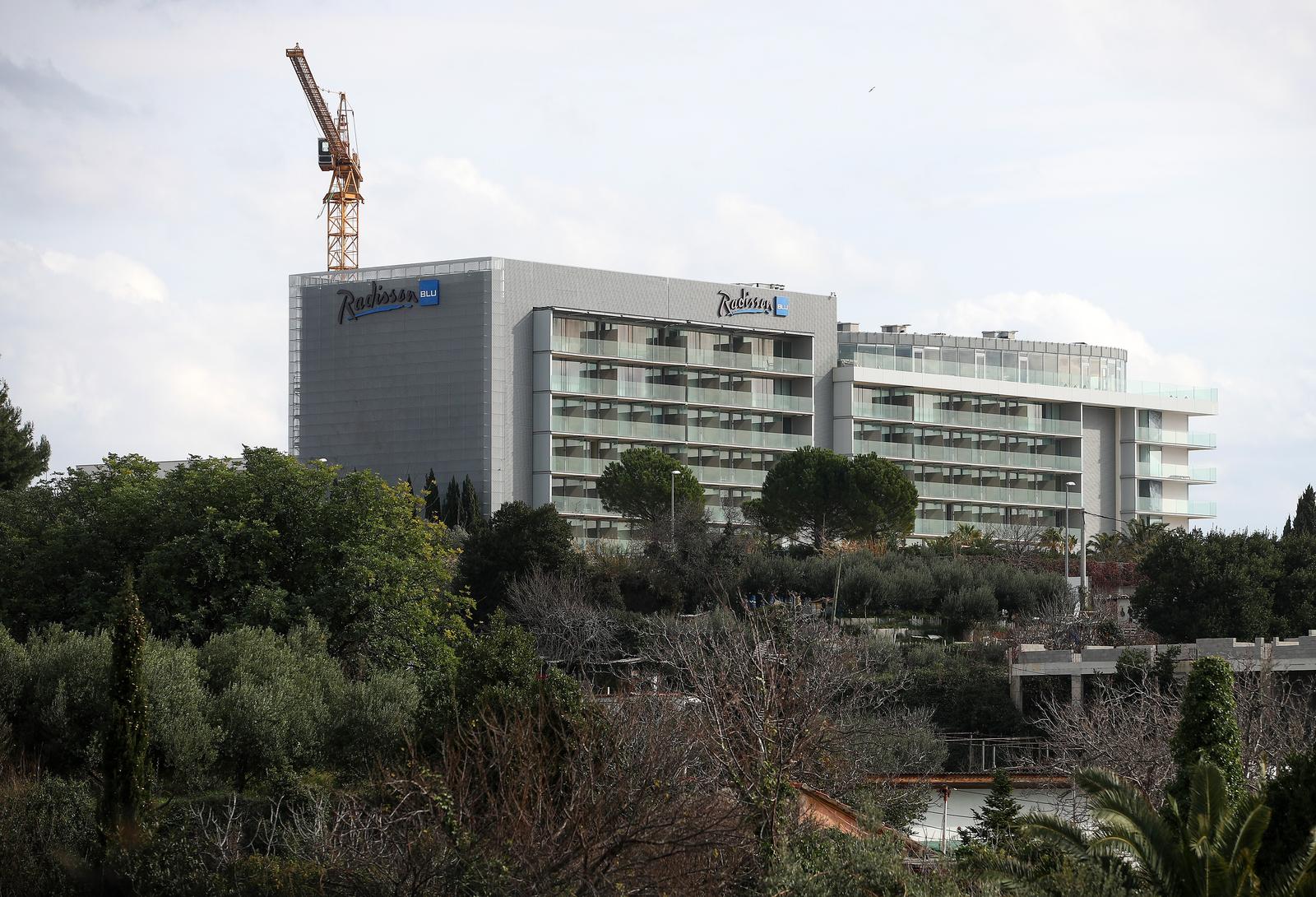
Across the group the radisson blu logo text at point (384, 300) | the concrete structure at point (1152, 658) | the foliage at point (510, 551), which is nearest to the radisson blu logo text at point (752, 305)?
the radisson blu logo text at point (384, 300)

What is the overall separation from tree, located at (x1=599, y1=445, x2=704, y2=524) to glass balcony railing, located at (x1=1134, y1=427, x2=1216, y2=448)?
136 feet

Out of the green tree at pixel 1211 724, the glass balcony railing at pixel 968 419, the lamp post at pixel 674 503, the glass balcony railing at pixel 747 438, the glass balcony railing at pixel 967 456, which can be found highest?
the glass balcony railing at pixel 968 419

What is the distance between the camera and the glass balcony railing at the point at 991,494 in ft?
333

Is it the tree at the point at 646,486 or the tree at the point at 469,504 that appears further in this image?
the tree at the point at 469,504

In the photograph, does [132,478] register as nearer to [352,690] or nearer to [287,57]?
[352,690]

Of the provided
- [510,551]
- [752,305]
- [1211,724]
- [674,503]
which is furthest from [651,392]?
[1211,724]

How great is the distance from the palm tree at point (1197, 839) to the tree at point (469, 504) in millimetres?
62577

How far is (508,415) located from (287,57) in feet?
138

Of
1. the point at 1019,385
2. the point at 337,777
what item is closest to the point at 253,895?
the point at 337,777

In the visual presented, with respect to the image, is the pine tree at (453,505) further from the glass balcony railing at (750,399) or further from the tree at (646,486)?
the glass balcony railing at (750,399)

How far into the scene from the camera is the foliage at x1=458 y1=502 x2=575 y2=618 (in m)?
71.2

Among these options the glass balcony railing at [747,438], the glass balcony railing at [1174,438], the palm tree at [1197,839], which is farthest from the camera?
the glass balcony railing at [1174,438]

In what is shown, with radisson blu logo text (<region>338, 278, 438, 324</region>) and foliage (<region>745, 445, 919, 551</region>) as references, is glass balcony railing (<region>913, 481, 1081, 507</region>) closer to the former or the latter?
foliage (<region>745, 445, 919, 551</region>)

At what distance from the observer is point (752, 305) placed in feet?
319
